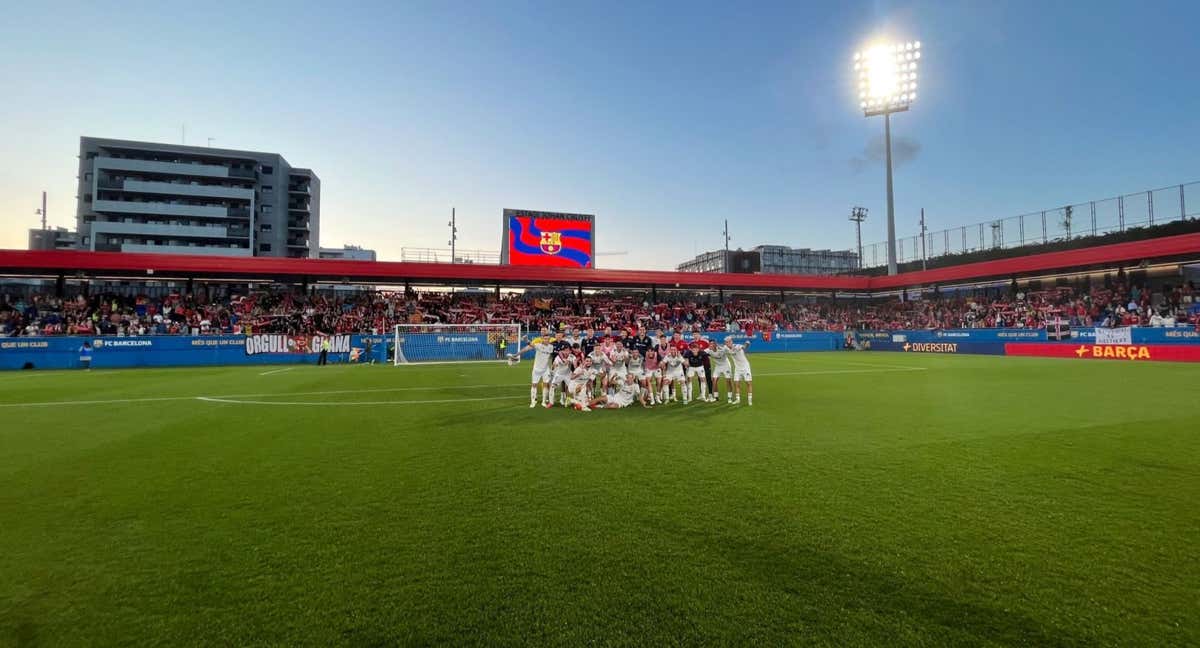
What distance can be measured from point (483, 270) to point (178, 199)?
63463mm

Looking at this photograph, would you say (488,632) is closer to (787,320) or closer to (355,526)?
(355,526)

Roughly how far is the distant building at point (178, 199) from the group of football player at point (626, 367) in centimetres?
7680

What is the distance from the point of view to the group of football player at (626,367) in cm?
1234

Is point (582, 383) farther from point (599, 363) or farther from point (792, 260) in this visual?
point (792, 260)

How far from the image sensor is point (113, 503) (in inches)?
206

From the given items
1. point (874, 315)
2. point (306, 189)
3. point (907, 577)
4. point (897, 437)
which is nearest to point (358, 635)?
point (907, 577)

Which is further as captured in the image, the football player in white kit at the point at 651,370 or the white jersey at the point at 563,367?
the football player in white kit at the point at 651,370

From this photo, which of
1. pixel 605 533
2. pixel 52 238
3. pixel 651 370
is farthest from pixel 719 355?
pixel 52 238

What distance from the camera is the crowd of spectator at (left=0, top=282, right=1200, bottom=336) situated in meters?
30.2

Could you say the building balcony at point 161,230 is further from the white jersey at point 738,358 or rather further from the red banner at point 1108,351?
the red banner at point 1108,351

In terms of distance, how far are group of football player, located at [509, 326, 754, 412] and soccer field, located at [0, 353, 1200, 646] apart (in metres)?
2.98

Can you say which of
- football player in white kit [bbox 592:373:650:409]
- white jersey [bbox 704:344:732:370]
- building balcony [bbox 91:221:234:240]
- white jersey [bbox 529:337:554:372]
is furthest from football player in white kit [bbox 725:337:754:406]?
building balcony [bbox 91:221:234:240]

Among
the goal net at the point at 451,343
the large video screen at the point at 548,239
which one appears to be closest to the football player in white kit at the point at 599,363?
the goal net at the point at 451,343

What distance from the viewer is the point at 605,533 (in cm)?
441
